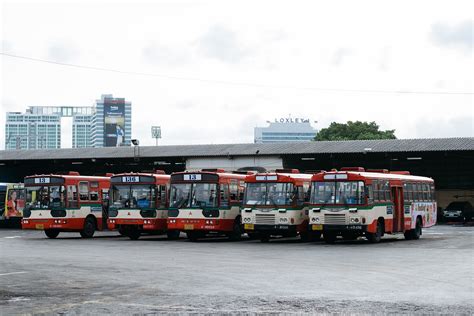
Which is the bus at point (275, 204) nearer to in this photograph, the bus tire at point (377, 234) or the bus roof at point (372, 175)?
the bus roof at point (372, 175)

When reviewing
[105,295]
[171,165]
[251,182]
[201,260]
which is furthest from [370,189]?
[171,165]

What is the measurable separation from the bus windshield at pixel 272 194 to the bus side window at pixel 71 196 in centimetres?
797

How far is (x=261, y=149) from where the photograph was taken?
60938mm

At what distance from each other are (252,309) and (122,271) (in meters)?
6.99

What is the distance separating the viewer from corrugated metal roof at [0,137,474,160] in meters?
55.7

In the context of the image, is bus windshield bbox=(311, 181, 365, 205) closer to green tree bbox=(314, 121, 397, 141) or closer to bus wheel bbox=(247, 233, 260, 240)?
bus wheel bbox=(247, 233, 260, 240)

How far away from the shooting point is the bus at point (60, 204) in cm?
3684

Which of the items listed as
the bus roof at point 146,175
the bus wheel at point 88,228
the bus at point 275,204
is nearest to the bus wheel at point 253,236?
the bus at point 275,204

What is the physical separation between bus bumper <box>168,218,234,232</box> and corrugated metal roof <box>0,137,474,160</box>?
22.8 metres

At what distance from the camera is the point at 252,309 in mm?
12992

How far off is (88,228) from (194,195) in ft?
19.9

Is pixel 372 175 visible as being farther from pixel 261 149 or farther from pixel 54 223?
pixel 261 149

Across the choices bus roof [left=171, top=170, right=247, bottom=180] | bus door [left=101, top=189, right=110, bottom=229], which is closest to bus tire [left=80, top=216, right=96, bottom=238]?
bus door [left=101, top=189, right=110, bottom=229]

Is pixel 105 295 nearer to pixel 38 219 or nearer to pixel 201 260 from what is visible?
pixel 201 260
